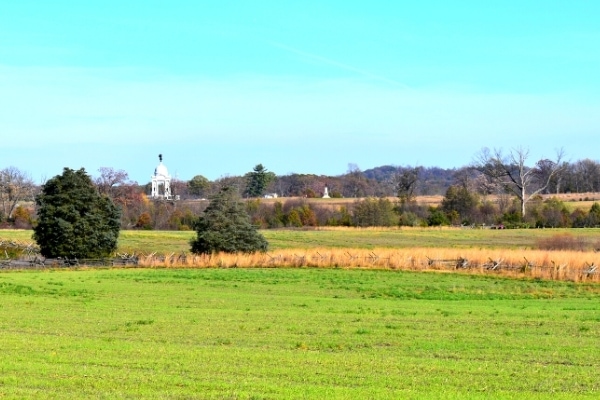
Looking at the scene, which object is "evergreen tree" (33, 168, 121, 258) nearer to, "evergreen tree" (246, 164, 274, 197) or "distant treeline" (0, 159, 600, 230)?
"distant treeline" (0, 159, 600, 230)

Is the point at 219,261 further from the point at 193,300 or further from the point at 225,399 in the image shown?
the point at 225,399

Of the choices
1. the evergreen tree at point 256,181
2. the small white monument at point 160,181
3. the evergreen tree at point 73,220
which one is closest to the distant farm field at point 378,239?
the evergreen tree at point 73,220

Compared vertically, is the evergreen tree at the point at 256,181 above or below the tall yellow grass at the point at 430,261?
above

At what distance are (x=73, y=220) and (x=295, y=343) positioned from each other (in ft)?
139

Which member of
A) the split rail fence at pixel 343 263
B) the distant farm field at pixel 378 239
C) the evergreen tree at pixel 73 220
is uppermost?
the evergreen tree at pixel 73 220

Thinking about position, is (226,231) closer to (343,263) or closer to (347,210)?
(343,263)

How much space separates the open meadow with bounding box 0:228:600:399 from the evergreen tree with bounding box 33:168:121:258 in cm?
1132

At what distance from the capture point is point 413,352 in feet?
51.8

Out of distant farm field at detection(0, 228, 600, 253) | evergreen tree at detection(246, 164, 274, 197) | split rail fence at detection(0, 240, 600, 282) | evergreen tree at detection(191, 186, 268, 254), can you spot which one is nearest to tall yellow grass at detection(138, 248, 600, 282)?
split rail fence at detection(0, 240, 600, 282)

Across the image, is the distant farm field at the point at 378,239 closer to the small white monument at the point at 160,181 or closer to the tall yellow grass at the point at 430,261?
the tall yellow grass at the point at 430,261

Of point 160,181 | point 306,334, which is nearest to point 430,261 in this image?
point 306,334

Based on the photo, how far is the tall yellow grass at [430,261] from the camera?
42.6 m

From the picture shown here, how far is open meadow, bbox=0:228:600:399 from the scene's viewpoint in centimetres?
1185

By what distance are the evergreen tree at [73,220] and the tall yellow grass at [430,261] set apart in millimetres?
4514
